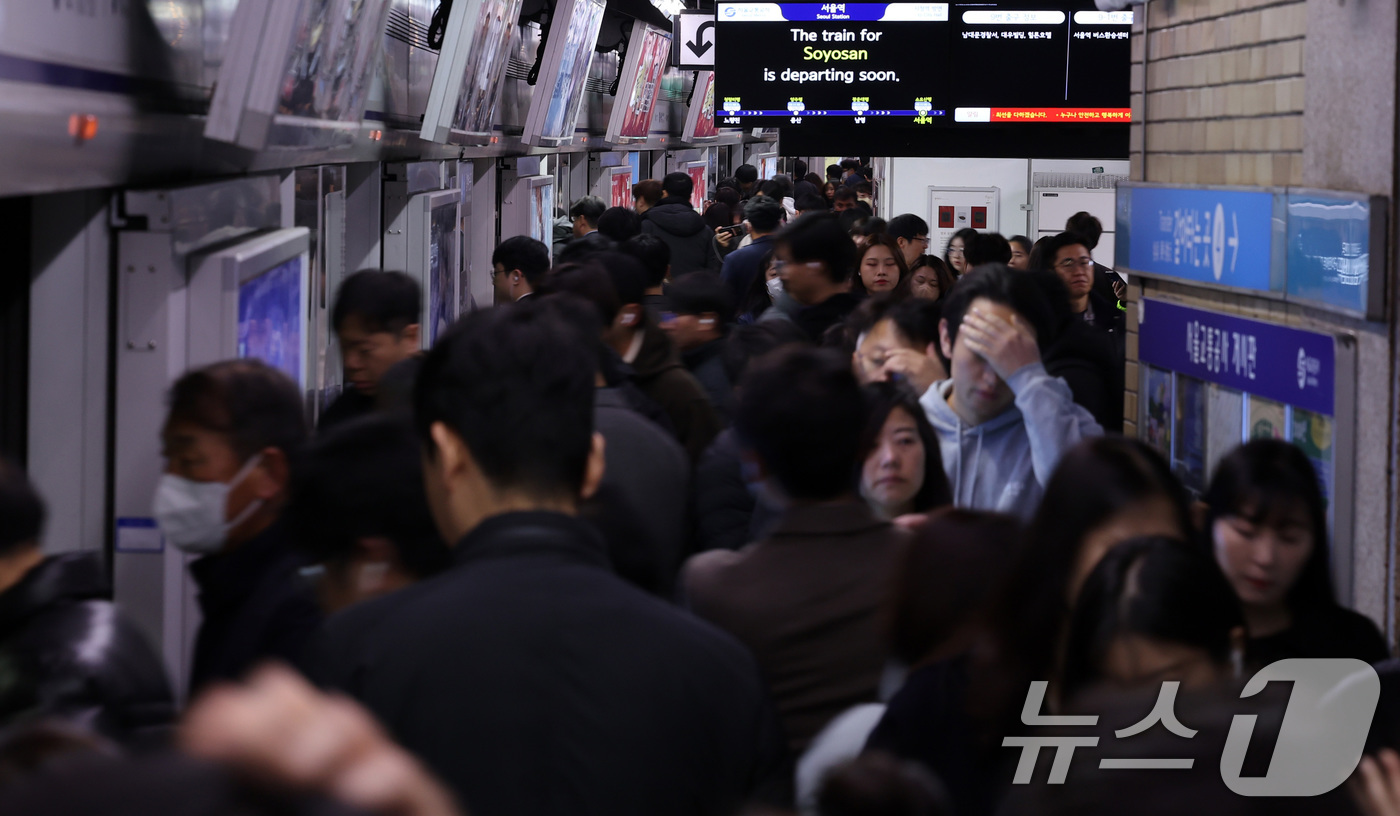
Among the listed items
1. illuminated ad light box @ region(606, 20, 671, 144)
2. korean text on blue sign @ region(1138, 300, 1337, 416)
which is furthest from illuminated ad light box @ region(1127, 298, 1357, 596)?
illuminated ad light box @ region(606, 20, 671, 144)

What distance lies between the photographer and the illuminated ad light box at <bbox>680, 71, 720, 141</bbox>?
2009cm

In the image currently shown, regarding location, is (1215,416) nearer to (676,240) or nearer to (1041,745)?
(1041,745)

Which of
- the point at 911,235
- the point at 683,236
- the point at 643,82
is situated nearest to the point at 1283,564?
the point at 911,235

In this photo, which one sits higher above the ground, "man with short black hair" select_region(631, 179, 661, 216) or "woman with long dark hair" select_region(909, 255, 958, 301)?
"man with short black hair" select_region(631, 179, 661, 216)

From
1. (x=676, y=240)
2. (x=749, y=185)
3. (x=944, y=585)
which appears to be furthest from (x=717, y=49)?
(x=749, y=185)

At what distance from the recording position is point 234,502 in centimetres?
256

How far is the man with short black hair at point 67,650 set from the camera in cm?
170

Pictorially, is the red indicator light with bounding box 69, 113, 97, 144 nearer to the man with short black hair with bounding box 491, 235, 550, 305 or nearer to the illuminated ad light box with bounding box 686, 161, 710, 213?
the man with short black hair with bounding box 491, 235, 550, 305

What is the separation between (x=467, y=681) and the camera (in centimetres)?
153

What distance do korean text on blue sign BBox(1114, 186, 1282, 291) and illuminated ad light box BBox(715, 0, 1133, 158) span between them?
3542 mm

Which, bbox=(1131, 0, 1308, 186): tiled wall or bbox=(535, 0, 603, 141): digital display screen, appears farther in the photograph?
bbox=(535, 0, 603, 141): digital display screen

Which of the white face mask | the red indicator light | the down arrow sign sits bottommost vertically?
the white face mask

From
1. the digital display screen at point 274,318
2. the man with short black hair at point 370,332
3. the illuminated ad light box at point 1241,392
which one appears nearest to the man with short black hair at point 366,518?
the man with short black hair at point 370,332

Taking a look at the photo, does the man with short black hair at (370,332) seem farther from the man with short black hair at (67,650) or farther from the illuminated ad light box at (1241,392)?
the illuminated ad light box at (1241,392)
